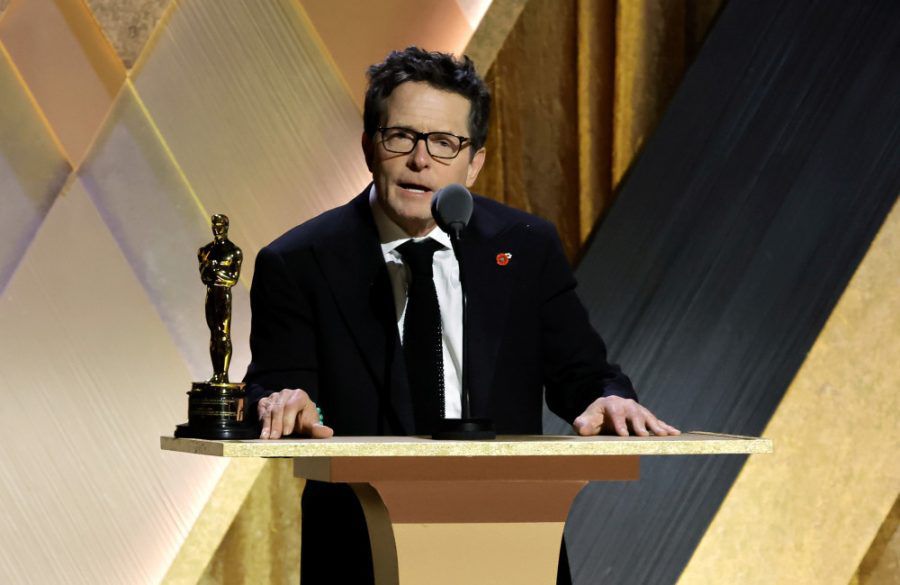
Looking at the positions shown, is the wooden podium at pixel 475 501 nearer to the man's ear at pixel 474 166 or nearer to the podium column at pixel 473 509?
the podium column at pixel 473 509

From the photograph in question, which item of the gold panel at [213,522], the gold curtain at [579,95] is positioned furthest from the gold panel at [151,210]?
the gold curtain at [579,95]

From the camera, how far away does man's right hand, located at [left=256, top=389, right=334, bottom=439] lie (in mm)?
1546

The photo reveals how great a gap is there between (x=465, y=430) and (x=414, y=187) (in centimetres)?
55

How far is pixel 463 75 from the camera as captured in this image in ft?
6.48

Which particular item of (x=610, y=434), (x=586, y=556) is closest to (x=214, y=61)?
(x=586, y=556)

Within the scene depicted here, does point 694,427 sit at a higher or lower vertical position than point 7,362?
higher

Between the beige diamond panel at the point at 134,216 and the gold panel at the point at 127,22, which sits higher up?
the gold panel at the point at 127,22

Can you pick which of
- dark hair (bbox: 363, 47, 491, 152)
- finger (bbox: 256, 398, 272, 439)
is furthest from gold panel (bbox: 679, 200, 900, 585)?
finger (bbox: 256, 398, 272, 439)

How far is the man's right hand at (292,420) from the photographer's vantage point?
1.55 meters

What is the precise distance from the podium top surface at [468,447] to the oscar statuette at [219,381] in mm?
→ 58

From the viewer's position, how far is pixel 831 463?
311 cm

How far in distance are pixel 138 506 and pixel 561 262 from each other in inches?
58.6

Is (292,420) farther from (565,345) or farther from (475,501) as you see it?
(565,345)

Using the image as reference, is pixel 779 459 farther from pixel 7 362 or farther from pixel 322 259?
pixel 7 362
